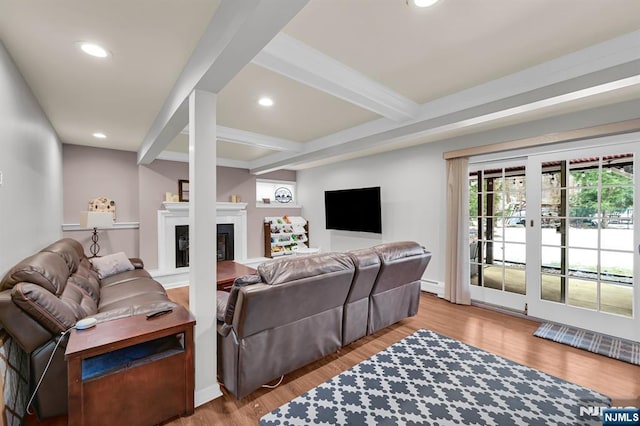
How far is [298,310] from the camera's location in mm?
2180

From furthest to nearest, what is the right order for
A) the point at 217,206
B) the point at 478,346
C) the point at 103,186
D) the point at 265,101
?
the point at 217,206, the point at 103,186, the point at 265,101, the point at 478,346

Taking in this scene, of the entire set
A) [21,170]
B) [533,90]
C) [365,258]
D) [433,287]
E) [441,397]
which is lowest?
[441,397]

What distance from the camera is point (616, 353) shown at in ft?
8.53

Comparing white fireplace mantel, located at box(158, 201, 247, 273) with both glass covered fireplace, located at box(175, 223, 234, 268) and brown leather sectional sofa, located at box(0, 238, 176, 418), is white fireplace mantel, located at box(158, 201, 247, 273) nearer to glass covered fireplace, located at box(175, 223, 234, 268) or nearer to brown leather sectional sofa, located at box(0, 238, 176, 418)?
glass covered fireplace, located at box(175, 223, 234, 268)

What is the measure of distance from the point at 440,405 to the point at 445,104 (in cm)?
269

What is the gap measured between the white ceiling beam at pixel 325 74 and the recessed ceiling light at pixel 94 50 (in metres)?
1.08

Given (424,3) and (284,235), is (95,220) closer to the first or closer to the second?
(284,235)

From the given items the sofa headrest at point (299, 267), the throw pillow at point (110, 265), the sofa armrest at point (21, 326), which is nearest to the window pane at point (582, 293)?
the sofa headrest at point (299, 267)

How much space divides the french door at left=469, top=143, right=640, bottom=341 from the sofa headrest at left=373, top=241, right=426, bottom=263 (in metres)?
1.51

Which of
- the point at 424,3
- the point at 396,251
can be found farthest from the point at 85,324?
the point at 424,3

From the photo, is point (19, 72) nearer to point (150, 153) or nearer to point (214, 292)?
point (150, 153)

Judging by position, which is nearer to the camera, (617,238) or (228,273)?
(617,238)

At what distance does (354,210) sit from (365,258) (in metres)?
2.93

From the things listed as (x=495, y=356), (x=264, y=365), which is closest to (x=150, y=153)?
(x=264, y=365)
